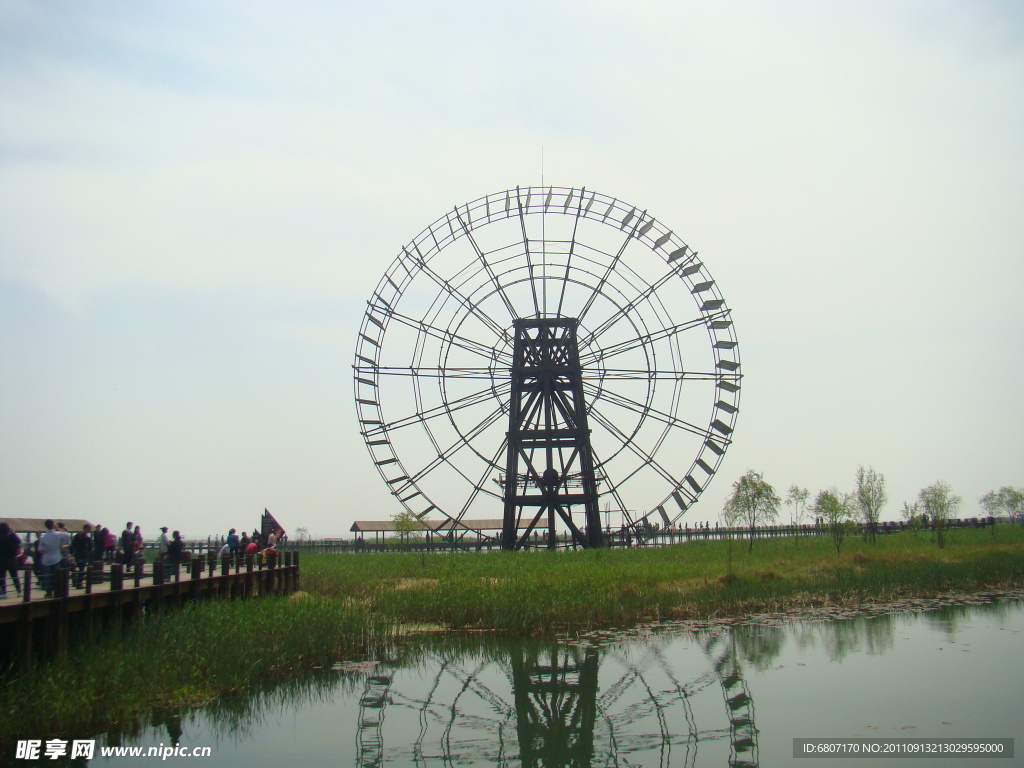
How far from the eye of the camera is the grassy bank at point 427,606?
1230 cm

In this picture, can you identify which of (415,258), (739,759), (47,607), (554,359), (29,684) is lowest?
(739,759)

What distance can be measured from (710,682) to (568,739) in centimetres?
381

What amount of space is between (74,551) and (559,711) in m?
13.4

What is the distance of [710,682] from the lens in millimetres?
14609

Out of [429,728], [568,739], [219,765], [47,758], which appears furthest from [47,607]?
[568,739]

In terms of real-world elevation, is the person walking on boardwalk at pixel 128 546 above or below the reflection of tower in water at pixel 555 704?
above

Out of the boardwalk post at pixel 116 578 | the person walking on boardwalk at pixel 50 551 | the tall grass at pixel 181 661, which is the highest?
the person walking on boardwalk at pixel 50 551

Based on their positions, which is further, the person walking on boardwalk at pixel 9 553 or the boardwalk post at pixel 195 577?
the boardwalk post at pixel 195 577

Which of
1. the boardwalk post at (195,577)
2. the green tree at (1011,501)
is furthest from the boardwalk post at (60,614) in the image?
the green tree at (1011,501)

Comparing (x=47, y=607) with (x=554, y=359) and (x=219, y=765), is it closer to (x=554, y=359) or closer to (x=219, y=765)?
(x=219, y=765)

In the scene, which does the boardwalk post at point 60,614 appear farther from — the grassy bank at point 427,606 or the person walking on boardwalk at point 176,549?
the person walking on boardwalk at point 176,549
